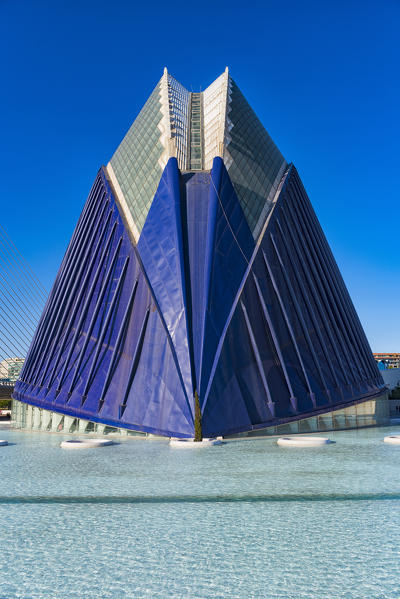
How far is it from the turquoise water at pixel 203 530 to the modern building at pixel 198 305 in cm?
939

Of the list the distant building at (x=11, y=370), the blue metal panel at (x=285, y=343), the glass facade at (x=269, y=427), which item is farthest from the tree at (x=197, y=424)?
the distant building at (x=11, y=370)

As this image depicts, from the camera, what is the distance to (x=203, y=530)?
7.37 m

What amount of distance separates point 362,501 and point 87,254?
2545 centimetres

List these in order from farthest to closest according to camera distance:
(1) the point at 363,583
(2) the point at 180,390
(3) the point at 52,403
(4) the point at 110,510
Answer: (3) the point at 52,403 → (2) the point at 180,390 → (4) the point at 110,510 → (1) the point at 363,583

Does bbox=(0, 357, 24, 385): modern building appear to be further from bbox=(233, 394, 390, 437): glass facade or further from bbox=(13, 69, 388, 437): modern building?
bbox=(233, 394, 390, 437): glass facade

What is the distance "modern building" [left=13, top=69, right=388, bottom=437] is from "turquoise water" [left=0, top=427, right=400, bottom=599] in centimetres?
939

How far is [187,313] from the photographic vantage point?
2436cm

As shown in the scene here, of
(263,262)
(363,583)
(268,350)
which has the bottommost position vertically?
(363,583)

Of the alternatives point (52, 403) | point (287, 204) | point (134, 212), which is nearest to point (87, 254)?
point (134, 212)

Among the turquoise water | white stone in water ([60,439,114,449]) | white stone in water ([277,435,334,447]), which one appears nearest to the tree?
white stone in water ([277,435,334,447])

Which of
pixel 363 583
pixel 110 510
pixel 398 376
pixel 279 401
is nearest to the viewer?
pixel 363 583

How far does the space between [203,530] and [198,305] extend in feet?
57.4

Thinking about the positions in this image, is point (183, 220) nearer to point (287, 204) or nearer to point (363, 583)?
point (287, 204)

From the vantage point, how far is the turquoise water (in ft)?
17.9
